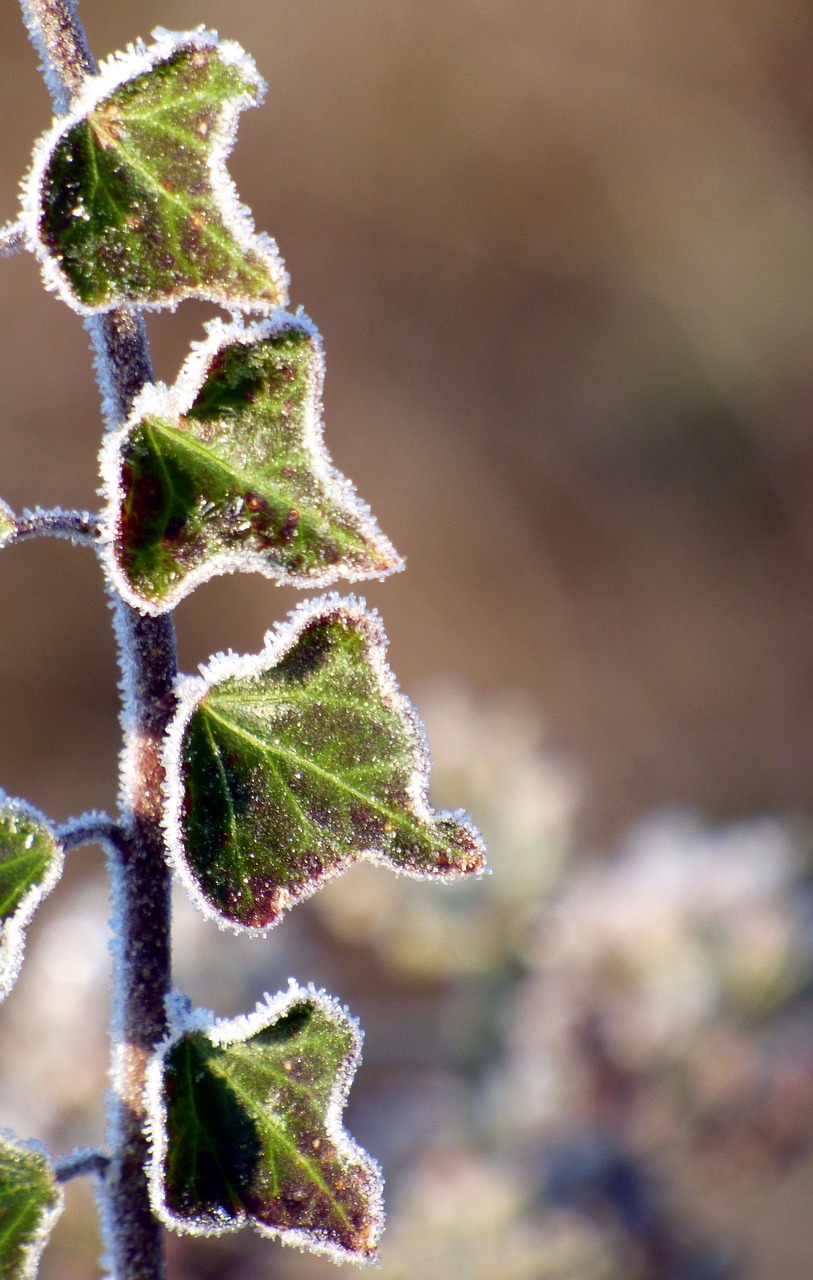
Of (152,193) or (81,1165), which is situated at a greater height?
(152,193)

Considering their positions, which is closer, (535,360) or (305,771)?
(305,771)

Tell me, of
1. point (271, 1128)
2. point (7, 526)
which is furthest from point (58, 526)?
point (271, 1128)

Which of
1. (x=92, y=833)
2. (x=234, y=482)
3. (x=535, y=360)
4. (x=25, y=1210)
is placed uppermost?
(x=535, y=360)

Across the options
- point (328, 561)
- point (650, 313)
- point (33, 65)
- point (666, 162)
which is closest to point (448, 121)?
point (666, 162)

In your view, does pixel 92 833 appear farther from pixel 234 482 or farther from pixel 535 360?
pixel 535 360

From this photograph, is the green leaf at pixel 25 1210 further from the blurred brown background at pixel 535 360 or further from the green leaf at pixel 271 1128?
the blurred brown background at pixel 535 360

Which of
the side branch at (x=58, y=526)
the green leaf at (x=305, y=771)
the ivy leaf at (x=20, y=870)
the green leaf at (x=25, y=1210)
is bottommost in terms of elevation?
the green leaf at (x=25, y=1210)

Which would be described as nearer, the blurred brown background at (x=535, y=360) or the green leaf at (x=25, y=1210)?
the green leaf at (x=25, y=1210)

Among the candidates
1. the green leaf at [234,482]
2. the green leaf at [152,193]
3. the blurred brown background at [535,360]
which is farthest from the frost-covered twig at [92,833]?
the blurred brown background at [535,360]
